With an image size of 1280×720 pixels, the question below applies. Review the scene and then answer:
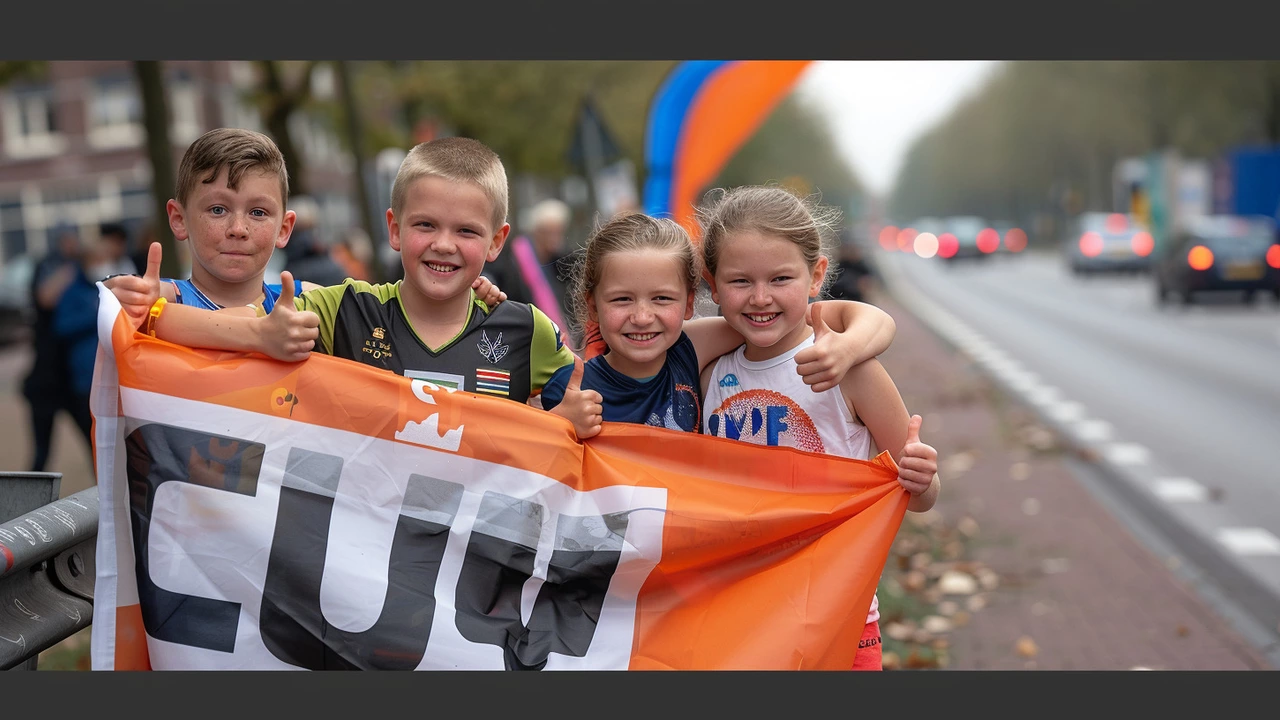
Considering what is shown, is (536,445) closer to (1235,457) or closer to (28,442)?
(1235,457)

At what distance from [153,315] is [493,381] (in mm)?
842

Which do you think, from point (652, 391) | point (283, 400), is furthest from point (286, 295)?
point (652, 391)

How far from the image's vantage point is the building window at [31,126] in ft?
152

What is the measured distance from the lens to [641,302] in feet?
10.5

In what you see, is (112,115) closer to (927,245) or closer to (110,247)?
(110,247)

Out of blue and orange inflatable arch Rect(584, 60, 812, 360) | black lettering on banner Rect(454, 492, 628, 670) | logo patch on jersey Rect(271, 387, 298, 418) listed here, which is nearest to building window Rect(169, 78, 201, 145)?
blue and orange inflatable arch Rect(584, 60, 812, 360)

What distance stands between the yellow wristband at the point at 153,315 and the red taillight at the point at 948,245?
59.3 meters

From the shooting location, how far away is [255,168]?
316cm

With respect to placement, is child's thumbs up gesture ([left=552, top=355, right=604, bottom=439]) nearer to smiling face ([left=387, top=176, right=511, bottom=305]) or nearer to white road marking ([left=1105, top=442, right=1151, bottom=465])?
smiling face ([left=387, top=176, right=511, bottom=305])

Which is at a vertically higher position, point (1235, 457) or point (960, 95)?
point (960, 95)

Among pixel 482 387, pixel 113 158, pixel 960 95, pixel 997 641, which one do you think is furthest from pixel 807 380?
pixel 960 95

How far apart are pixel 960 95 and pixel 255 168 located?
118 m

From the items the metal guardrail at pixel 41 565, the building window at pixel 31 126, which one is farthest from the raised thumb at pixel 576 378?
the building window at pixel 31 126

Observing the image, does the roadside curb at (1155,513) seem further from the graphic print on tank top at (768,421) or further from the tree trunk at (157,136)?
the tree trunk at (157,136)
